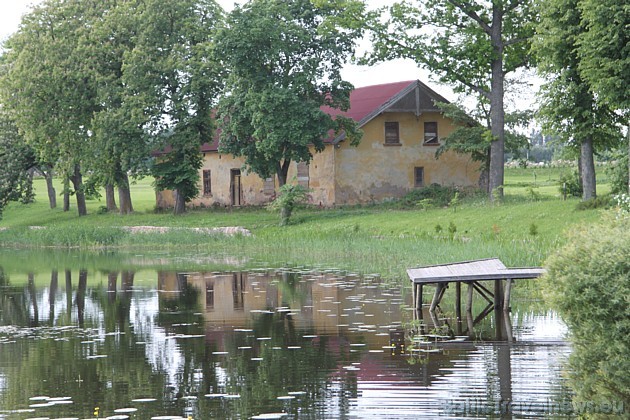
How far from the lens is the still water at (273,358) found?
11.6 meters

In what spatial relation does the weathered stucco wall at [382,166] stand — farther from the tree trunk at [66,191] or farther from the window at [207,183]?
the tree trunk at [66,191]

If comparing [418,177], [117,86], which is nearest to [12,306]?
[117,86]

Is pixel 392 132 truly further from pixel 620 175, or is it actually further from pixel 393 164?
pixel 620 175

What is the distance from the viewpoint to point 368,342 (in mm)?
16109

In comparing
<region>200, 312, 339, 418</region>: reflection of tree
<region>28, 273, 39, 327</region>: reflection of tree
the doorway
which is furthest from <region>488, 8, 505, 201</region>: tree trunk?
<region>200, 312, 339, 418</region>: reflection of tree

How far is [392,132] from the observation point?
5478 cm

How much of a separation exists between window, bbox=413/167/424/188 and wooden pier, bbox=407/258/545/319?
34.6 m

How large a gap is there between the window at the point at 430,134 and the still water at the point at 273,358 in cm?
3143

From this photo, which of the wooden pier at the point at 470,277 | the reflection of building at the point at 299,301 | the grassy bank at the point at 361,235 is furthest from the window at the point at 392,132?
the wooden pier at the point at 470,277

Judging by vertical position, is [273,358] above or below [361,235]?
below

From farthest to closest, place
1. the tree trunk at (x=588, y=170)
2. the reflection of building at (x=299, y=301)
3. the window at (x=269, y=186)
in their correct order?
the window at (x=269, y=186)
the tree trunk at (x=588, y=170)
the reflection of building at (x=299, y=301)

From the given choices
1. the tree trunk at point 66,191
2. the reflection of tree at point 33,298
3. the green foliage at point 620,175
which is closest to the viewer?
the reflection of tree at point 33,298

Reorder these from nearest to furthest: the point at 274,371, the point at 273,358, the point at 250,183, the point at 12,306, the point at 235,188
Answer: the point at 274,371 < the point at 273,358 < the point at 12,306 < the point at 250,183 < the point at 235,188

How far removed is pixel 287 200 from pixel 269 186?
A: 1255 cm
